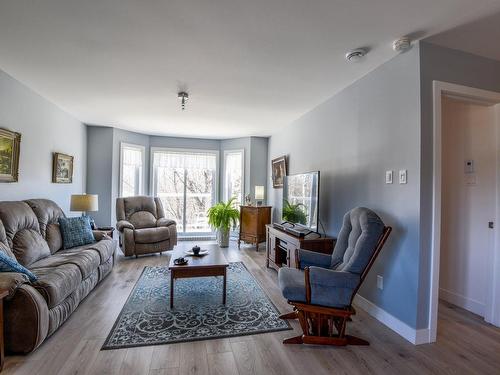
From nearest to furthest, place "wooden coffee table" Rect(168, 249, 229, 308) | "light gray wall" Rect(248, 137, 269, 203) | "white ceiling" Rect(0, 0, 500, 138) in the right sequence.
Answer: "white ceiling" Rect(0, 0, 500, 138) → "wooden coffee table" Rect(168, 249, 229, 308) → "light gray wall" Rect(248, 137, 269, 203)

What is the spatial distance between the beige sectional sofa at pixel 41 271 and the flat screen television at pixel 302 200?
2538mm

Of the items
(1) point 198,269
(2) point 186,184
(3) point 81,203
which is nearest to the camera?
(1) point 198,269

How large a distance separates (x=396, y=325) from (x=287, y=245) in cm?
146

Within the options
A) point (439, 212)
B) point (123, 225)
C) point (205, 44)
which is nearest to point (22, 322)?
point (205, 44)

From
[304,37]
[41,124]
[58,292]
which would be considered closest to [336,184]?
[304,37]

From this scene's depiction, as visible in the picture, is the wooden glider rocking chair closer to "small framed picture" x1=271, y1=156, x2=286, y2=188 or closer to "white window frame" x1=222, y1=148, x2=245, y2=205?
"small framed picture" x1=271, y1=156, x2=286, y2=188

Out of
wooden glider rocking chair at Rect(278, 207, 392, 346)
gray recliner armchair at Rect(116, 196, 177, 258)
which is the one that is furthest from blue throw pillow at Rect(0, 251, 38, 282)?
gray recliner armchair at Rect(116, 196, 177, 258)

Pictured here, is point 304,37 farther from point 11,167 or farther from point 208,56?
point 11,167

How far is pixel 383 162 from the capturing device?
8.06 feet

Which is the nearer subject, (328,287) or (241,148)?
(328,287)

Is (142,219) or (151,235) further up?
(142,219)

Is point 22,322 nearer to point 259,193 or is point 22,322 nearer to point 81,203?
point 81,203

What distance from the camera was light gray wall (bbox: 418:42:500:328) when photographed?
208 cm

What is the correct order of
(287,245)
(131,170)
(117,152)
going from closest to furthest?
(287,245), (117,152), (131,170)
